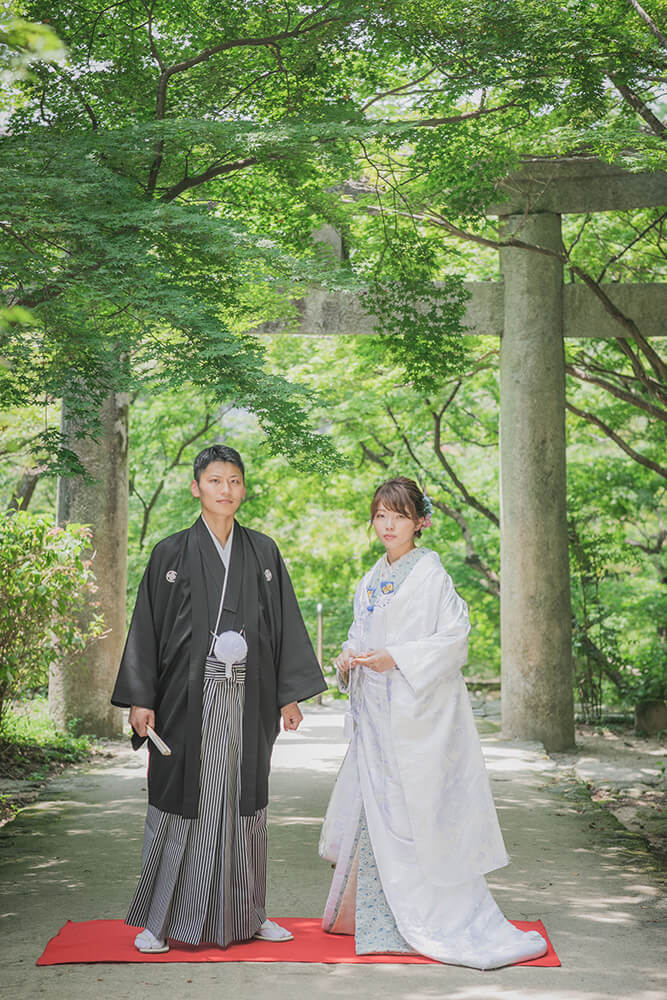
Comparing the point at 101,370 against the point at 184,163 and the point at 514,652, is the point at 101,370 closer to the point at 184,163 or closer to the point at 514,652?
the point at 184,163

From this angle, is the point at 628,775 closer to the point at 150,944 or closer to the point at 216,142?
the point at 150,944

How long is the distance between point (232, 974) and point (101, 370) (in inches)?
125

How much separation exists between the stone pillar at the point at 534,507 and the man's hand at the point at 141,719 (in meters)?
5.84

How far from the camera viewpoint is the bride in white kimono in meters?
3.48

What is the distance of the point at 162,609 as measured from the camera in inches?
143

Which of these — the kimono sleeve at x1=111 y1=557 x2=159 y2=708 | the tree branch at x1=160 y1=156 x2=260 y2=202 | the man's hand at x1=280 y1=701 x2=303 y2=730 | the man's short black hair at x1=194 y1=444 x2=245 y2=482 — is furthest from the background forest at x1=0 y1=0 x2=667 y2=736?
the man's hand at x1=280 y1=701 x2=303 y2=730

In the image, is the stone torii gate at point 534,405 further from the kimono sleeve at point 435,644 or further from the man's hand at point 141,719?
the man's hand at point 141,719

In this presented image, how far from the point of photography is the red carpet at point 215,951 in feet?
11.0

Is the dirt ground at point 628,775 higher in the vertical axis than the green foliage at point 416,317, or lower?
lower

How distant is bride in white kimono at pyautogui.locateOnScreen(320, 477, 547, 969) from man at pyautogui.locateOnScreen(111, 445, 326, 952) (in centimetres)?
27

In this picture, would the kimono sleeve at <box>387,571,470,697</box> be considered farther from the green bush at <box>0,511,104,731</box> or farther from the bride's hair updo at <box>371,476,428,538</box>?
the green bush at <box>0,511,104,731</box>

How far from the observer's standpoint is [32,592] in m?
6.44

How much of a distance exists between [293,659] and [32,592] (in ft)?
10.5

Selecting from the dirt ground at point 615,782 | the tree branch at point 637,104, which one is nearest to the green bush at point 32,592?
the dirt ground at point 615,782
